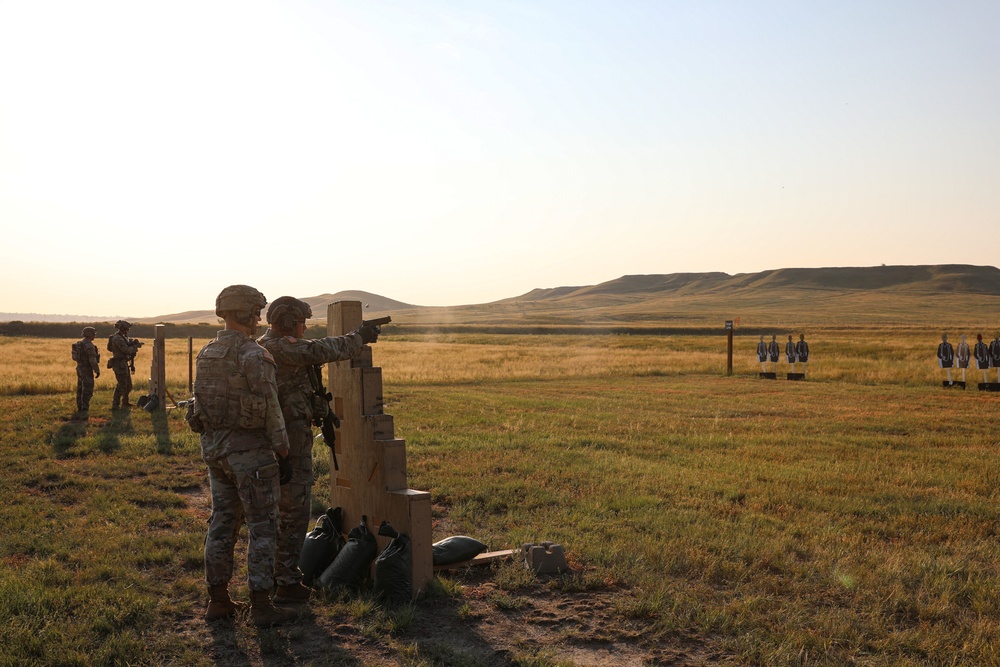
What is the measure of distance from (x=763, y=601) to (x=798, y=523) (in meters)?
2.77

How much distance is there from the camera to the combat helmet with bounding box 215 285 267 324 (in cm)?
590

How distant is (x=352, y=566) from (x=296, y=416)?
51.3 inches

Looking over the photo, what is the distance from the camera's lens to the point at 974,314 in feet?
400

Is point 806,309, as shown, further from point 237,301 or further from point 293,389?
point 237,301

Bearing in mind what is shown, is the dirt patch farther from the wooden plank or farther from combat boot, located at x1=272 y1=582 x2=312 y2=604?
the wooden plank

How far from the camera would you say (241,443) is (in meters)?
5.80

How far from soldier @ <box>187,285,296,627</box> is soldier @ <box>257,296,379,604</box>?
1.18 ft

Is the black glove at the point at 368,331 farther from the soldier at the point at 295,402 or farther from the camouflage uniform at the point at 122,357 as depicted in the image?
the camouflage uniform at the point at 122,357

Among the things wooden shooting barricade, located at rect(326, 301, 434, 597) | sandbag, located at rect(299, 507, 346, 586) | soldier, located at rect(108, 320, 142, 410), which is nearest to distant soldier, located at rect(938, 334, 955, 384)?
soldier, located at rect(108, 320, 142, 410)

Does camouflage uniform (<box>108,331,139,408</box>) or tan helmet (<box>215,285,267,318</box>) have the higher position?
tan helmet (<box>215,285,267,318</box>)

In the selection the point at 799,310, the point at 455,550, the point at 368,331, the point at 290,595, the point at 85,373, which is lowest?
the point at 290,595

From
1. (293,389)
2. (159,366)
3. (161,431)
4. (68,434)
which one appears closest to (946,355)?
(159,366)

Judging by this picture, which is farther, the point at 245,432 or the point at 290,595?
the point at 290,595

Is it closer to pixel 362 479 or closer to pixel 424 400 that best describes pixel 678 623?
pixel 362 479
